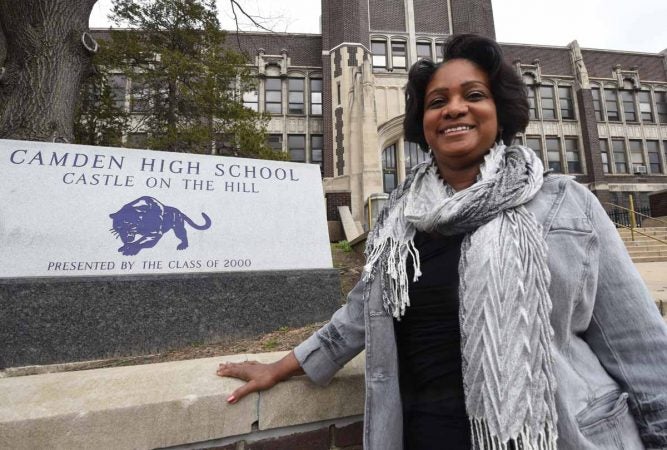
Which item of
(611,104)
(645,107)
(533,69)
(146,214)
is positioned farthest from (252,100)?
(645,107)

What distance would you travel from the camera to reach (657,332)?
3.32 ft

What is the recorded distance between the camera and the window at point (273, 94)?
20.5m

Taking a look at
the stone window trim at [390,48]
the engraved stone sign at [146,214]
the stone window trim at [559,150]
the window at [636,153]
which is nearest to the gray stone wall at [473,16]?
the stone window trim at [390,48]

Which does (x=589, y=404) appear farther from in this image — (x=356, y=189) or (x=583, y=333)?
(x=356, y=189)

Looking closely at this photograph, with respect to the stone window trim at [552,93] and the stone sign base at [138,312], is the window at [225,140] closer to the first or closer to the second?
the stone sign base at [138,312]

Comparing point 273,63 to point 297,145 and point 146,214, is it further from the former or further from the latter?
point 146,214

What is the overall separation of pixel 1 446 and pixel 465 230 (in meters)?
1.72

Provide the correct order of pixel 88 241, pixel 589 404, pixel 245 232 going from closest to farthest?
pixel 589 404, pixel 88 241, pixel 245 232

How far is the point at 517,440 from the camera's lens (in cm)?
98

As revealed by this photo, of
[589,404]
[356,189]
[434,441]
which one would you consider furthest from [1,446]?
[356,189]

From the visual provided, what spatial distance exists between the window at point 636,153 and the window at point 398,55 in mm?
16461

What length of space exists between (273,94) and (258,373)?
69.6 feet

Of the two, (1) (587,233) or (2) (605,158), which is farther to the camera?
(2) (605,158)

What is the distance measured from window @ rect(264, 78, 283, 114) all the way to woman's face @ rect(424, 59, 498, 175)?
20.5 m
